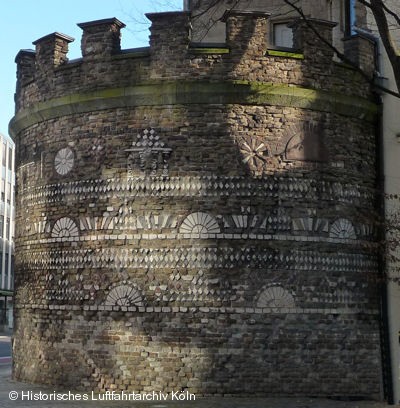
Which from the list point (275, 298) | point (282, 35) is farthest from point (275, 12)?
point (275, 298)

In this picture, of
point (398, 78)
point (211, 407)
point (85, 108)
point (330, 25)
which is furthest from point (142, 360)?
point (330, 25)

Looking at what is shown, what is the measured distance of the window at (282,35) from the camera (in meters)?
15.4

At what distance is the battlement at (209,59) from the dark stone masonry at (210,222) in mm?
28

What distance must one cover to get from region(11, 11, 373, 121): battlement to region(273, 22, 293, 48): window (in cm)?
255

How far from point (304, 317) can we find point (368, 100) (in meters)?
4.38

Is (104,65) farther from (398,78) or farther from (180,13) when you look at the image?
(398,78)

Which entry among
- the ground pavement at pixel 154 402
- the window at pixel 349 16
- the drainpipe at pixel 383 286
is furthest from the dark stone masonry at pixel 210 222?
the window at pixel 349 16

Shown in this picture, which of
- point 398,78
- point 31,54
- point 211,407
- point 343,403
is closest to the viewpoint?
point 398,78

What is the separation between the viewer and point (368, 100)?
42.6 feet

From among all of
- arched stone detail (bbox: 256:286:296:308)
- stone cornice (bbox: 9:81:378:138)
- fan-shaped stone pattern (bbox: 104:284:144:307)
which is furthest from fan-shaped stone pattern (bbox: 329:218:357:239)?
fan-shaped stone pattern (bbox: 104:284:144:307)

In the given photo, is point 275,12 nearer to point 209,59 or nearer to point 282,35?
point 282,35

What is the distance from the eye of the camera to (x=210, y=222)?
1180cm

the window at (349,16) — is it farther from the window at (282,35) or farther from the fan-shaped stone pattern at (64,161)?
the fan-shaped stone pattern at (64,161)

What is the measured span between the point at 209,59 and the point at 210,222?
2936 mm
